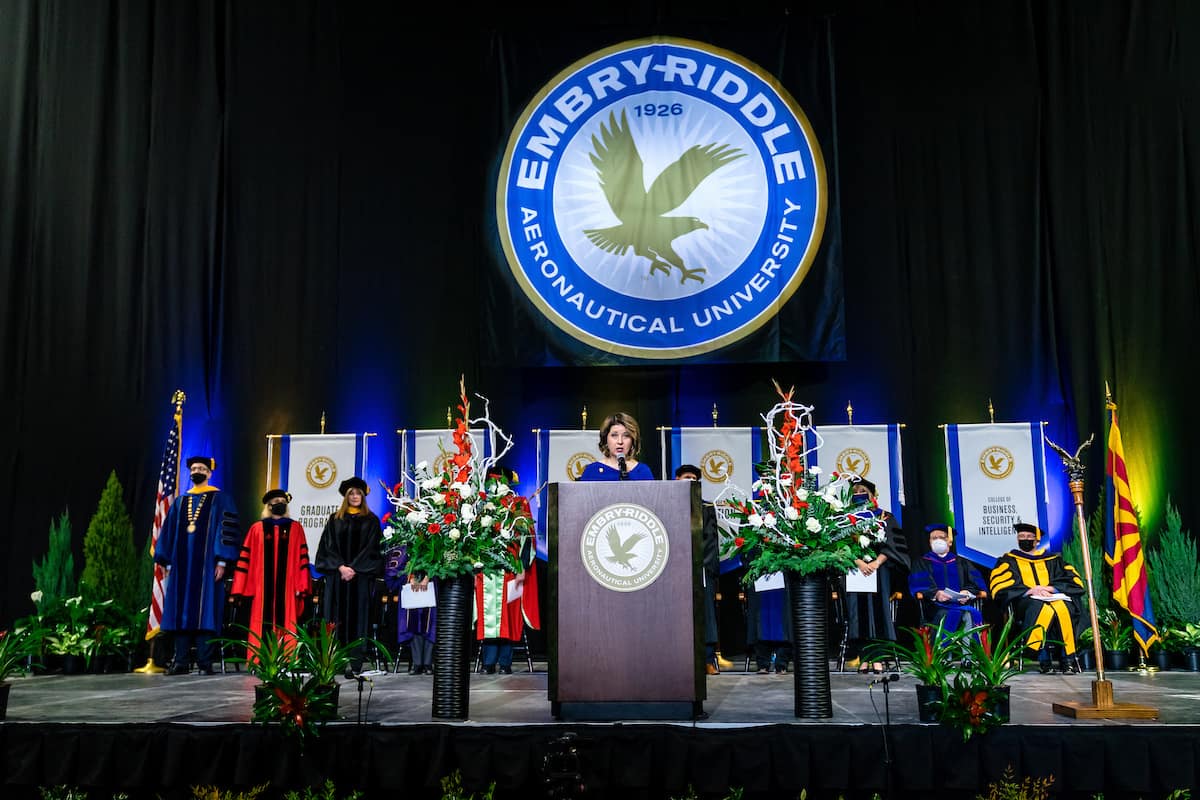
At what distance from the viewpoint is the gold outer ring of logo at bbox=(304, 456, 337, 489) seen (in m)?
9.36

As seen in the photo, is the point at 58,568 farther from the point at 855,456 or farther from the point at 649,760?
the point at 855,456

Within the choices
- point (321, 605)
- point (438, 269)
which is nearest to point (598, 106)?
point (438, 269)

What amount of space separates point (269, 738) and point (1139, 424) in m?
8.36

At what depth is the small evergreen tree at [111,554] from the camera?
9.16 m

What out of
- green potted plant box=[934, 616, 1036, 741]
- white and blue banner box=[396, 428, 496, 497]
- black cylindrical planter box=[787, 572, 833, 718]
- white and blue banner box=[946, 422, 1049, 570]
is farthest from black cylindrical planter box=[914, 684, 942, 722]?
white and blue banner box=[396, 428, 496, 497]

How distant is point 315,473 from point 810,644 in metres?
5.85

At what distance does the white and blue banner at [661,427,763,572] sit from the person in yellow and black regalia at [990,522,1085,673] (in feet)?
7.46

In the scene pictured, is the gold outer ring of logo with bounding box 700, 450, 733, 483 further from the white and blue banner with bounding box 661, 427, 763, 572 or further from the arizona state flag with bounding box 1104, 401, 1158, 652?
the arizona state flag with bounding box 1104, 401, 1158, 652

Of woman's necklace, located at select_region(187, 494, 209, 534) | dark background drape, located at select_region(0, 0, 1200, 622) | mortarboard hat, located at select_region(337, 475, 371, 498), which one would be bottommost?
woman's necklace, located at select_region(187, 494, 209, 534)

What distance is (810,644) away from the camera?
4.88m

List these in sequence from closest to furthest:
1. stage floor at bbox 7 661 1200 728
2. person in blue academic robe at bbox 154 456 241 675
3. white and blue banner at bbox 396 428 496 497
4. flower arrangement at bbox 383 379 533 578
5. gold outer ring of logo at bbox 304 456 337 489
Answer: stage floor at bbox 7 661 1200 728
flower arrangement at bbox 383 379 533 578
person in blue academic robe at bbox 154 456 241 675
white and blue banner at bbox 396 428 496 497
gold outer ring of logo at bbox 304 456 337 489

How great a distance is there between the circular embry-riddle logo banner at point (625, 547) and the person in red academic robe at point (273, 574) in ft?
14.9

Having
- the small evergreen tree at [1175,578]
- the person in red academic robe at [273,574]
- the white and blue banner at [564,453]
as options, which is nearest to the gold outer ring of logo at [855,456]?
the white and blue banner at [564,453]

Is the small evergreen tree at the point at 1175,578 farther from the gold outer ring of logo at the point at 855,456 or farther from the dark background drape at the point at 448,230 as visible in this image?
the gold outer ring of logo at the point at 855,456
